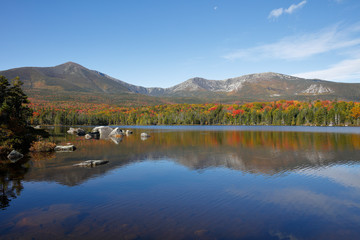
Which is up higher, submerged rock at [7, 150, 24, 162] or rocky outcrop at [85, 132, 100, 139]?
submerged rock at [7, 150, 24, 162]

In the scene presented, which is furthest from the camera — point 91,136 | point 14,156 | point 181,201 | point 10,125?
point 91,136

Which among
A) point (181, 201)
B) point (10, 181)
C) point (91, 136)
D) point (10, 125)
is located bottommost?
point (91, 136)

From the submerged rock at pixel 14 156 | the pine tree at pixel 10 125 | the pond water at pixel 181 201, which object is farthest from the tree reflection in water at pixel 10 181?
the pine tree at pixel 10 125

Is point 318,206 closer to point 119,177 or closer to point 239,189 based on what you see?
point 239,189

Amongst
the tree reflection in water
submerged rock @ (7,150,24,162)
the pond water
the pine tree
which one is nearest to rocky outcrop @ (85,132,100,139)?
the pine tree

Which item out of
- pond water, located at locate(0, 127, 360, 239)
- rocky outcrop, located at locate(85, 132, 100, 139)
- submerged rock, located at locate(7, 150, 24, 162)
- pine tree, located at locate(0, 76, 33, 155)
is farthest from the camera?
rocky outcrop, located at locate(85, 132, 100, 139)

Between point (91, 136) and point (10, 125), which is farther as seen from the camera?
point (91, 136)

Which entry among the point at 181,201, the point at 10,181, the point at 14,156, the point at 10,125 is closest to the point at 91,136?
the point at 10,125

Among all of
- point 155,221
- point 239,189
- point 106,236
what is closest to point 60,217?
point 106,236

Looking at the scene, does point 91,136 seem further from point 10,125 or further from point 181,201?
point 181,201

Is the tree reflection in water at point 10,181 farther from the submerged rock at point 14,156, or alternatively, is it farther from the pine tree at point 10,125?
the pine tree at point 10,125

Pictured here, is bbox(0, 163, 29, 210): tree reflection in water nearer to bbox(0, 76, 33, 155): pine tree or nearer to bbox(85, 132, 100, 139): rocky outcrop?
bbox(0, 76, 33, 155): pine tree

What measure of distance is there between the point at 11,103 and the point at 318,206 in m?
46.3

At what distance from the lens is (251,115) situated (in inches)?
7653
